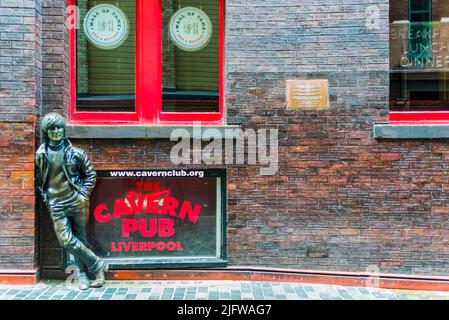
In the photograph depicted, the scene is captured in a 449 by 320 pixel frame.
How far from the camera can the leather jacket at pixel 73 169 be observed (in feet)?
18.5

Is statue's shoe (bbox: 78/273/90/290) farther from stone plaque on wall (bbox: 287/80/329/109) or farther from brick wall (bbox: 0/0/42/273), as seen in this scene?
stone plaque on wall (bbox: 287/80/329/109)

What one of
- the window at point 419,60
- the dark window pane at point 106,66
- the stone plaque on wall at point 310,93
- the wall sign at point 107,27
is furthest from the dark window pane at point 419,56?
the wall sign at point 107,27

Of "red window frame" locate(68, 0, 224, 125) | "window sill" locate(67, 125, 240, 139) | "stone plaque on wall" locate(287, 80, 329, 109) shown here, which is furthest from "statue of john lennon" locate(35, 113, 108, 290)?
"stone plaque on wall" locate(287, 80, 329, 109)

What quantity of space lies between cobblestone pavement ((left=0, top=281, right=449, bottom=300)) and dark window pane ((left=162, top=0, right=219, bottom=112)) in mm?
2438

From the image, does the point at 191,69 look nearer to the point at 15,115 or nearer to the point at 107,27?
the point at 107,27

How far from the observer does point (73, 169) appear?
18.7ft

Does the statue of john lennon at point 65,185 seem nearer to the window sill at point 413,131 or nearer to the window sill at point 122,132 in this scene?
the window sill at point 122,132

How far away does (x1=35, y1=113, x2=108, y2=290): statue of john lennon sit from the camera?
5613 millimetres

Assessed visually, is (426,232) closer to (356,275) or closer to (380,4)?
(356,275)

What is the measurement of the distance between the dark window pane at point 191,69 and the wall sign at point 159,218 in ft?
3.39

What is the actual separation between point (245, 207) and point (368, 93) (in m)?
2.27

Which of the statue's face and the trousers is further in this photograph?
the trousers

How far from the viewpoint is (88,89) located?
633cm

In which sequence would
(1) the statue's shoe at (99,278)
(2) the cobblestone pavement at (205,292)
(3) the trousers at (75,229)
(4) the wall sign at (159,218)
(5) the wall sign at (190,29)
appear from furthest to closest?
(5) the wall sign at (190,29) → (4) the wall sign at (159,218) → (1) the statue's shoe at (99,278) → (3) the trousers at (75,229) → (2) the cobblestone pavement at (205,292)
